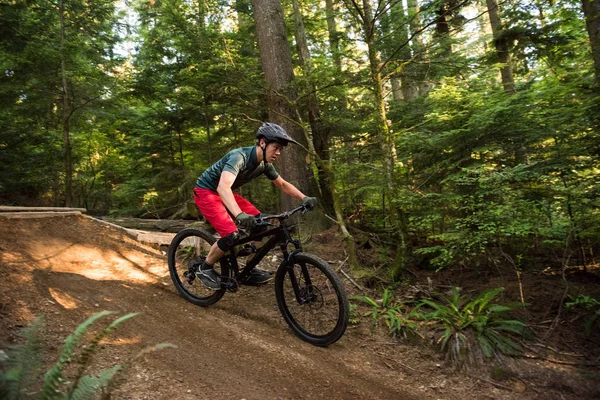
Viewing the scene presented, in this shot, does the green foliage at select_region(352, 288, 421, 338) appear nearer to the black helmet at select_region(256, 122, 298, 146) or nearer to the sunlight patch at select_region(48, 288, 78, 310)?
the black helmet at select_region(256, 122, 298, 146)

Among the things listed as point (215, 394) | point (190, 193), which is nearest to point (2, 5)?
point (190, 193)

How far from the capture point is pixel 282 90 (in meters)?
6.98

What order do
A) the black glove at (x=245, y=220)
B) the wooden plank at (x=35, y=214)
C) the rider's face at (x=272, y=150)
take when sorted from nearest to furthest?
the black glove at (x=245, y=220) < the rider's face at (x=272, y=150) < the wooden plank at (x=35, y=214)

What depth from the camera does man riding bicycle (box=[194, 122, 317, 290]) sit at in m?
4.12

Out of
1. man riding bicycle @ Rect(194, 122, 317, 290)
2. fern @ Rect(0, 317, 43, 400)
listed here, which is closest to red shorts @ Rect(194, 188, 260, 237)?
man riding bicycle @ Rect(194, 122, 317, 290)

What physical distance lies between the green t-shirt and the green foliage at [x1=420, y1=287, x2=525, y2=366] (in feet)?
9.56

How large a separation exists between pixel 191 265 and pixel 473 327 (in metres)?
3.81

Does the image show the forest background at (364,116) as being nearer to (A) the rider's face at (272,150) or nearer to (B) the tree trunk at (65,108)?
(B) the tree trunk at (65,108)

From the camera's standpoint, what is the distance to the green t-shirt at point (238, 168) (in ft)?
13.8

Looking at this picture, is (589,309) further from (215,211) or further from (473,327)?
(215,211)

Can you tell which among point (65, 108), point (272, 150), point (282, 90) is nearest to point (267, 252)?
point (272, 150)

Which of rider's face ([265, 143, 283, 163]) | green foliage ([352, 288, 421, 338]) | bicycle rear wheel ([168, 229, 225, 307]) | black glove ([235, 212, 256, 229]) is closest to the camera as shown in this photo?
black glove ([235, 212, 256, 229])

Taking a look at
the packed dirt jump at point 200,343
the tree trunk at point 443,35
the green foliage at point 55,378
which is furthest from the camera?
the tree trunk at point 443,35

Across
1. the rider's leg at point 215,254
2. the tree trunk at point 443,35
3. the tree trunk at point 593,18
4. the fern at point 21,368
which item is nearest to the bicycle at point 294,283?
the rider's leg at point 215,254
